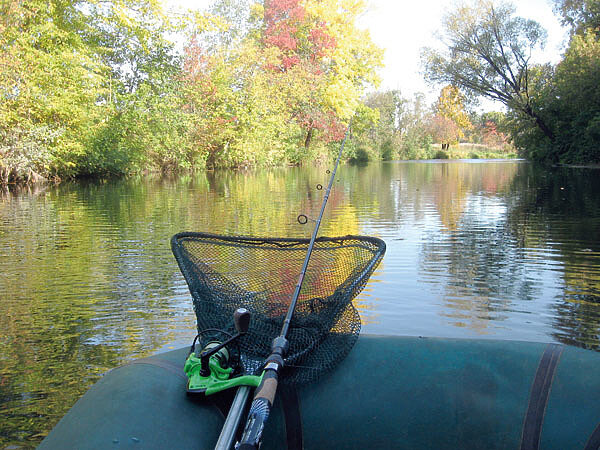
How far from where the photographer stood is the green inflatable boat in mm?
1776

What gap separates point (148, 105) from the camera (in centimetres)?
2152

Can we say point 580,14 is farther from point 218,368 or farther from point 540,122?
point 218,368

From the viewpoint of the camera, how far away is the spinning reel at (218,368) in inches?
72.2

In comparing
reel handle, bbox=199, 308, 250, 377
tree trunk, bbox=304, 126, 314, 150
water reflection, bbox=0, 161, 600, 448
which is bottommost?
water reflection, bbox=0, 161, 600, 448

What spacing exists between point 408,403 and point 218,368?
68 centimetres

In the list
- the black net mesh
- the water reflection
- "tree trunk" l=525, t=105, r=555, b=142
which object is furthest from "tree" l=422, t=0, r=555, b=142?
the black net mesh

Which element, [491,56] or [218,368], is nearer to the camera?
[218,368]

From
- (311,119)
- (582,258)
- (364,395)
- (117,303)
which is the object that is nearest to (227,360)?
(364,395)

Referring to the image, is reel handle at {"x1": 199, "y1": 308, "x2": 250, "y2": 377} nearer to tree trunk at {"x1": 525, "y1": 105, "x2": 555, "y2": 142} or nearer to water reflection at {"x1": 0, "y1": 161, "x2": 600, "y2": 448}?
water reflection at {"x1": 0, "y1": 161, "x2": 600, "y2": 448}

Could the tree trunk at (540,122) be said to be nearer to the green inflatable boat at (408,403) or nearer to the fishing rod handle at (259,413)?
the green inflatable boat at (408,403)

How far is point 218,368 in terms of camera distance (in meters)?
1.90

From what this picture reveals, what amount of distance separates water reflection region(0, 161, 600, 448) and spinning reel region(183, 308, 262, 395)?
1.21 meters

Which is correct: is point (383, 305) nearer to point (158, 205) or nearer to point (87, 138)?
point (158, 205)

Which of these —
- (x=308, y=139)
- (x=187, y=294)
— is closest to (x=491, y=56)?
(x=308, y=139)
